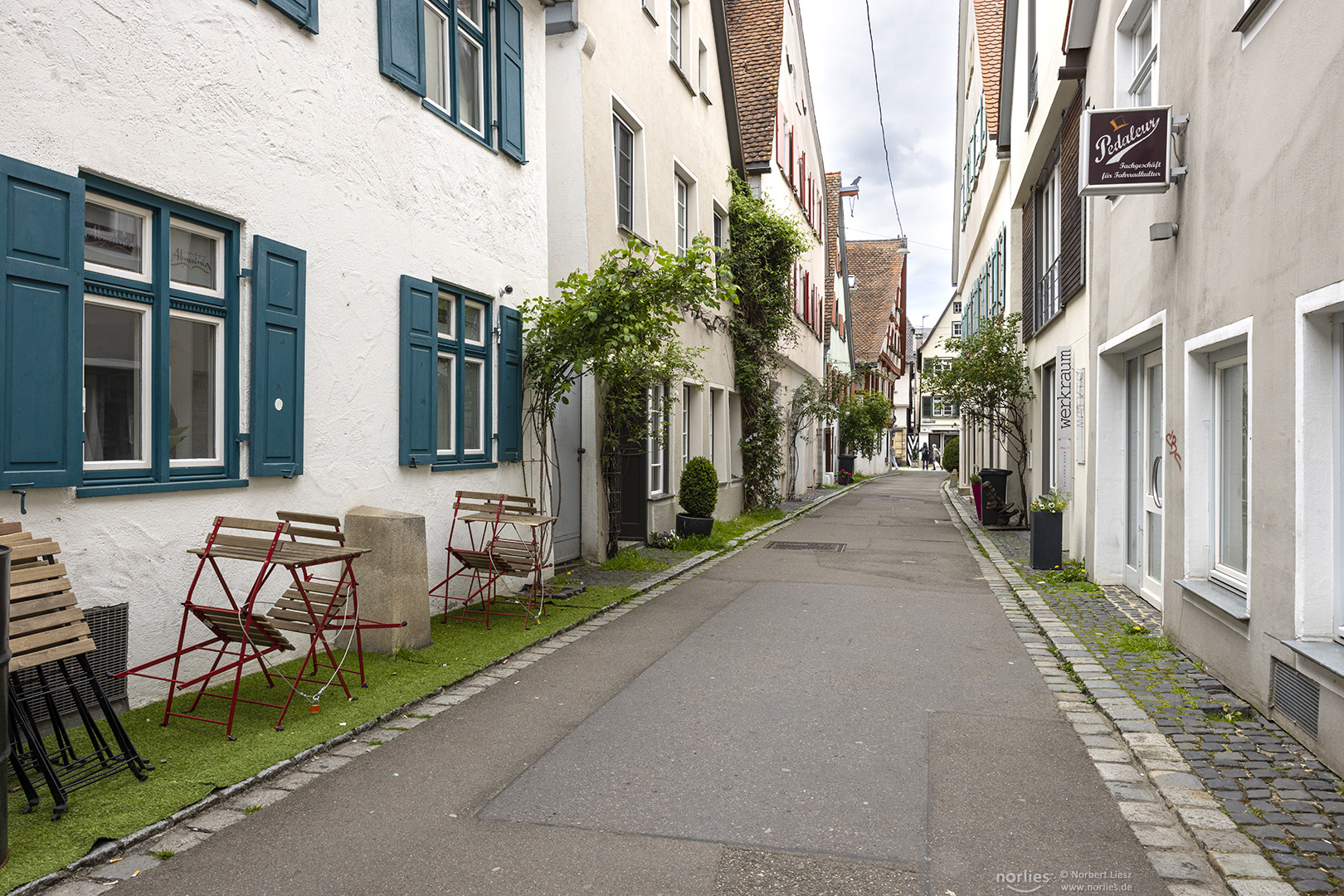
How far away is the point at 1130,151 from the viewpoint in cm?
686

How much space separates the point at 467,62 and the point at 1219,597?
7.26m

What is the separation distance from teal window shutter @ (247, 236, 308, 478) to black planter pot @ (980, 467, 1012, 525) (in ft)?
44.0

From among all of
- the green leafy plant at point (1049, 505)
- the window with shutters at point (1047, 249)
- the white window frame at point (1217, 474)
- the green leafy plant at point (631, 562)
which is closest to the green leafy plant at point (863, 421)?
the window with shutters at point (1047, 249)

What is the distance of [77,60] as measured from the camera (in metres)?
4.72

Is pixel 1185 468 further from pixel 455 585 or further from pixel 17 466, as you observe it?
pixel 17 466

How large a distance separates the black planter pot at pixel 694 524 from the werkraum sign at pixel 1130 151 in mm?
7907

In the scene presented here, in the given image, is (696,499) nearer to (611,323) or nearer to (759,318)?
(759,318)

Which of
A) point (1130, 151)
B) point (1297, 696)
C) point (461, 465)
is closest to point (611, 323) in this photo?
point (461, 465)

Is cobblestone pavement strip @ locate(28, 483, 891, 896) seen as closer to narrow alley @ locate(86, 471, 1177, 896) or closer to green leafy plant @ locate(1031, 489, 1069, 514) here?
narrow alley @ locate(86, 471, 1177, 896)

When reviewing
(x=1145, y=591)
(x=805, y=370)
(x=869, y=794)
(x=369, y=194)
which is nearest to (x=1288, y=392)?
(x=869, y=794)

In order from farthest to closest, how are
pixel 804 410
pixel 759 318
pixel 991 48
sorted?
1. pixel 804 410
2. pixel 991 48
3. pixel 759 318

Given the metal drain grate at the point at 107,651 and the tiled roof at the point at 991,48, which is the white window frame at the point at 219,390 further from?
the tiled roof at the point at 991,48

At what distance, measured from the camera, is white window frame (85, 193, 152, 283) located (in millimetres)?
5043

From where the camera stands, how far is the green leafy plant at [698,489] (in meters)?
14.2
